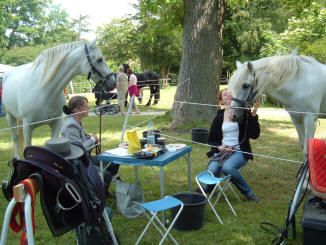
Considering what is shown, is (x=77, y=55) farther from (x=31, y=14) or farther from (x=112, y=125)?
(x=31, y=14)

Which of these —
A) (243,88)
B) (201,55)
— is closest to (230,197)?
(243,88)

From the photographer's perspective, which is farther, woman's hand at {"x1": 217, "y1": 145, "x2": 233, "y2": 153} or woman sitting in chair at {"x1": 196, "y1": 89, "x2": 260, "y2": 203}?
woman's hand at {"x1": 217, "y1": 145, "x2": 233, "y2": 153}

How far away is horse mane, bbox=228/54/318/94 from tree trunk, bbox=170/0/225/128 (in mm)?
3847

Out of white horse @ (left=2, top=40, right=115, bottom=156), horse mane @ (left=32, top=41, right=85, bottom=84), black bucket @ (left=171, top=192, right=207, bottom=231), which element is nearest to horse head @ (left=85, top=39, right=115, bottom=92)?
white horse @ (left=2, top=40, right=115, bottom=156)

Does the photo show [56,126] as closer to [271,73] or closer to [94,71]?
[94,71]

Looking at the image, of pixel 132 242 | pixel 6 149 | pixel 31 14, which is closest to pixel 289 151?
pixel 132 242

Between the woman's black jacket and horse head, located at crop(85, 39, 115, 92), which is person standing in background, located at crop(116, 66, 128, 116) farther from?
the woman's black jacket

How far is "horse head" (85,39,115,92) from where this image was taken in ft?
12.7

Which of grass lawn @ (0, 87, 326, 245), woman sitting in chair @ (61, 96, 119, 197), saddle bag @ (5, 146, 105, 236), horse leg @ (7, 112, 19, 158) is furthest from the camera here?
horse leg @ (7, 112, 19, 158)

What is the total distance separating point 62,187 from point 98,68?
97.5 inches

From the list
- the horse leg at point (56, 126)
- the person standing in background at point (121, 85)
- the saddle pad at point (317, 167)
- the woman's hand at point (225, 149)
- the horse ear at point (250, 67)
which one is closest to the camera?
the saddle pad at point (317, 167)

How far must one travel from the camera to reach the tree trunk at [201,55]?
23.9 ft

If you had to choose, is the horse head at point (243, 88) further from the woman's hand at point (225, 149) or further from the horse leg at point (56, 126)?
the horse leg at point (56, 126)

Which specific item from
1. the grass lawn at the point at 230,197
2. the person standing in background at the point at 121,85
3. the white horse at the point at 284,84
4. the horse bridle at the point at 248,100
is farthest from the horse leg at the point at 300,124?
the person standing in background at the point at 121,85
